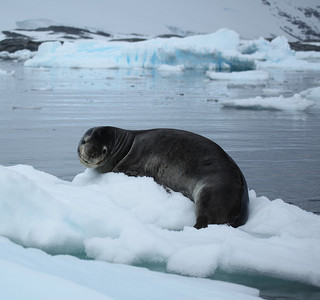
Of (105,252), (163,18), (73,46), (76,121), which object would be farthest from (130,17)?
(105,252)

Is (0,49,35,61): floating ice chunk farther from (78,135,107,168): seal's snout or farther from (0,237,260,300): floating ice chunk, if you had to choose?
(0,237,260,300): floating ice chunk

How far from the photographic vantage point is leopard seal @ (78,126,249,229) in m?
3.19

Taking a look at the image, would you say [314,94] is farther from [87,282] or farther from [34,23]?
[34,23]

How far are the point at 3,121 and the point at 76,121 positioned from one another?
89cm

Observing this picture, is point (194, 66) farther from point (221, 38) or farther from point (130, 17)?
point (130, 17)

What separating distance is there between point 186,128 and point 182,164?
3.63 m

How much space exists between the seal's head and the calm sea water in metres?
0.29

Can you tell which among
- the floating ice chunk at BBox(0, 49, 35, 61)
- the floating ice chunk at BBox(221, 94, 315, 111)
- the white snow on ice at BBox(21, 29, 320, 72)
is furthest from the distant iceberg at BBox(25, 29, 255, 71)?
the floating ice chunk at BBox(221, 94, 315, 111)

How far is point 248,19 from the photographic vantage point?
235 feet

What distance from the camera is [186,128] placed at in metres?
7.30

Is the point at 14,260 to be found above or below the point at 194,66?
above

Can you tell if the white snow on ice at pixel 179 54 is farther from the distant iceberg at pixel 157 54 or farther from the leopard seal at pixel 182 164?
the leopard seal at pixel 182 164

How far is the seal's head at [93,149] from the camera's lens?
163 inches

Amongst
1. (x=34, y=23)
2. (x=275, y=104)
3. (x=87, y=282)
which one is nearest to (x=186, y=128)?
(x=275, y=104)
